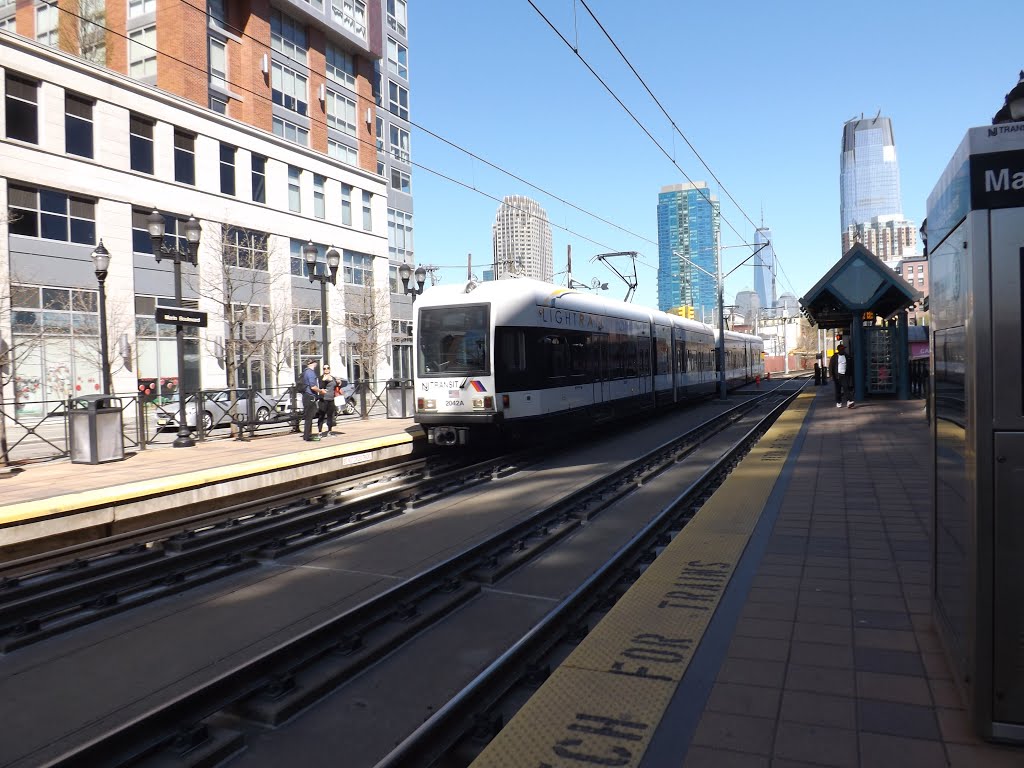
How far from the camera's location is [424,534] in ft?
27.0

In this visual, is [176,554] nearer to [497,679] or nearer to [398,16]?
[497,679]

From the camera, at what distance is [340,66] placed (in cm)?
3919

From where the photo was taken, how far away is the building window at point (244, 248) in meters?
30.0

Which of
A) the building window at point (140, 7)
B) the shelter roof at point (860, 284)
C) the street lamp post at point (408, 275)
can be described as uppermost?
the building window at point (140, 7)

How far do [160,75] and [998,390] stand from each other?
34.9 m

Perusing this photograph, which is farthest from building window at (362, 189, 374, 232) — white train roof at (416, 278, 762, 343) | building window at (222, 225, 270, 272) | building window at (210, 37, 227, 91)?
white train roof at (416, 278, 762, 343)

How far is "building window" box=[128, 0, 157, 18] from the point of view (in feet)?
101

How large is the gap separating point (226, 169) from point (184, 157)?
207cm

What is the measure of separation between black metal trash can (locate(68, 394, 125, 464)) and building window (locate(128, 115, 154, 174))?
19.2 metres

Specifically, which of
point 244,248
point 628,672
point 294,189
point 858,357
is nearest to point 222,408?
point 244,248

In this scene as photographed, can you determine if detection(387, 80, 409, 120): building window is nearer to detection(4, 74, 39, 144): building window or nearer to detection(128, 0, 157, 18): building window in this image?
detection(128, 0, 157, 18): building window

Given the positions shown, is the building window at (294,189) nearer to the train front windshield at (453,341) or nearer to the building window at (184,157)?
the building window at (184,157)

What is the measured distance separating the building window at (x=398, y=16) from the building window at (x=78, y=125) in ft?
80.8

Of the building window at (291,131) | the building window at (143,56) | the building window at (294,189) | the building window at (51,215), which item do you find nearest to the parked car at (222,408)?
the building window at (51,215)
